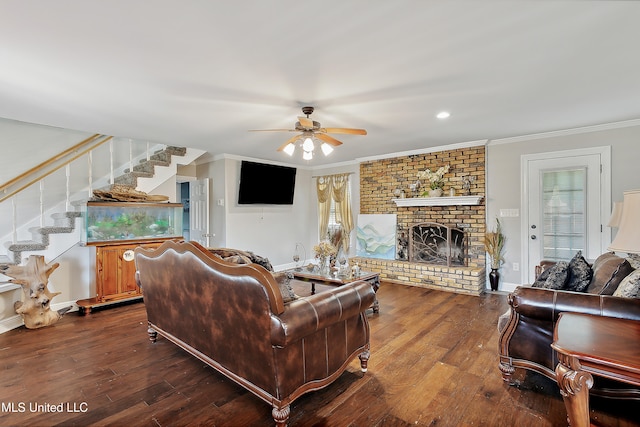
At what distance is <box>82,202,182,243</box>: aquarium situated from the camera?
385 cm

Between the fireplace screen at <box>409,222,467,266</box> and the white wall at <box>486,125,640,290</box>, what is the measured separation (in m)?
0.59

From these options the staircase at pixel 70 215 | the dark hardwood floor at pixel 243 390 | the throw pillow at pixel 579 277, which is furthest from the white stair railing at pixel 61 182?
the throw pillow at pixel 579 277

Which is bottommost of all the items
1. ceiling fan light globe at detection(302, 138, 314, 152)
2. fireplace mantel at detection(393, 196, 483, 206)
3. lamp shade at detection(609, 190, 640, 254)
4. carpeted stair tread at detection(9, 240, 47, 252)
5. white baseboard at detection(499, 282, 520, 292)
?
white baseboard at detection(499, 282, 520, 292)

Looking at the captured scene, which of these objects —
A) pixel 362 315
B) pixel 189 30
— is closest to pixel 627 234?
pixel 362 315

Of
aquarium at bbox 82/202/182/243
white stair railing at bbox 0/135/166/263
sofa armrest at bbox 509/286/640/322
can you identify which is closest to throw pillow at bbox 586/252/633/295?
sofa armrest at bbox 509/286/640/322

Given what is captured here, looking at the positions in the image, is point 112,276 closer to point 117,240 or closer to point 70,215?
point 117,240

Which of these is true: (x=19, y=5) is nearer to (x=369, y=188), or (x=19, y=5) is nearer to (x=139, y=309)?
(x=139, y=309)

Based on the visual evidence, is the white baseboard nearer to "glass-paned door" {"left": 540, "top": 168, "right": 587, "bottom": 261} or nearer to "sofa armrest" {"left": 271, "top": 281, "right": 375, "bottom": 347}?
"glass-paned door" {"left": 540, "top": 168, "right": 587, "bottom": 261}

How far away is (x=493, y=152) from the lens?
4766 mm

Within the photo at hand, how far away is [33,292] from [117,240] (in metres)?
0.98

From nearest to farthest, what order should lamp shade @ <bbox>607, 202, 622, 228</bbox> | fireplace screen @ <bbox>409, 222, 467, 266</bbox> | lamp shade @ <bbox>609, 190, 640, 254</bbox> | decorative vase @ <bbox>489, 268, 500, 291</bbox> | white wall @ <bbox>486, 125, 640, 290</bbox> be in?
1. lamp shade @ <bbox>609, 190, 640, 254</bbox>
2. lamp shade @ <bbox>607, 202, 622, 228</bbox>
3. white wall @ <bbox>486, 125, 640, 290</bbox>
4. decorative vase @ <bbox>489, 268, 500, 291</bbox>
5. fireplace screen @ <bbox>409, 222, 467, 266</bbox>

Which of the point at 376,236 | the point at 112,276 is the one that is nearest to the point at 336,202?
the point at 376,236

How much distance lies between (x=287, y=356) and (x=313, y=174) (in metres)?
5.77

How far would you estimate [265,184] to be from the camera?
621cm
